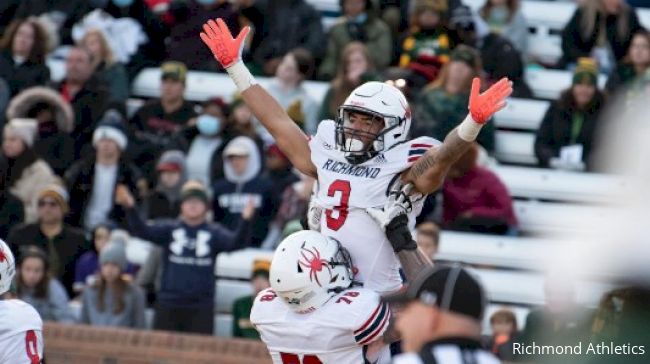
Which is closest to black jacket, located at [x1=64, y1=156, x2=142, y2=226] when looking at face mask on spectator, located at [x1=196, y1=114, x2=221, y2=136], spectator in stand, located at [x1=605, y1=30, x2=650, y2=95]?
face mask on spectator, located at [x1=196, y1=114, x2=221, y2=136]

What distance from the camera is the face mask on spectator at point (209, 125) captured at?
14.0 m

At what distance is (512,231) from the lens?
1312cm

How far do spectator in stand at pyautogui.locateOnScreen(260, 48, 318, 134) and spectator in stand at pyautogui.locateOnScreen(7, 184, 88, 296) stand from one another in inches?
74.5

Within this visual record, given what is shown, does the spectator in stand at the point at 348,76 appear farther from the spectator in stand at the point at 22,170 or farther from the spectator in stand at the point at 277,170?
the spectator in stand at the point at 22,170

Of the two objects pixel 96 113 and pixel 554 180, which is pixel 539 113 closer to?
pixel 554 180

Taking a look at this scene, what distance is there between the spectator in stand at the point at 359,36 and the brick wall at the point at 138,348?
292 cm

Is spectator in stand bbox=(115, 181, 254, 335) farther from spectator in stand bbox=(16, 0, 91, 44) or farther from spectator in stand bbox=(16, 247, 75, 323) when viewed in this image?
spectator in stand bbox=(16, 0, 91, 44)

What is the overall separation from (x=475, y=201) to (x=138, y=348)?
8.86 ft

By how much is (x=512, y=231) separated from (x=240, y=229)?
2045 millimetres

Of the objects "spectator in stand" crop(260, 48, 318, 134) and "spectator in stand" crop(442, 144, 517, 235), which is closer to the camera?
"spectator in stand" crop(442, 144, 517, 235)

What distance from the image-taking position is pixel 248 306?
1255 centimetres

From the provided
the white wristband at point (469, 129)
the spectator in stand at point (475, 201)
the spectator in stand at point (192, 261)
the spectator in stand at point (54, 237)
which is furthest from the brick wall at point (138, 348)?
the white wristband at point (469, 129)

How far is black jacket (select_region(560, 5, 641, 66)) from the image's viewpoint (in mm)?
14055

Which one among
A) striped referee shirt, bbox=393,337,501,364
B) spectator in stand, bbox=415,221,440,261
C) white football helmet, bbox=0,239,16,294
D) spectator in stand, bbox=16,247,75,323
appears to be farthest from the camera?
spectator in stand, bbox=16,247,75,323
